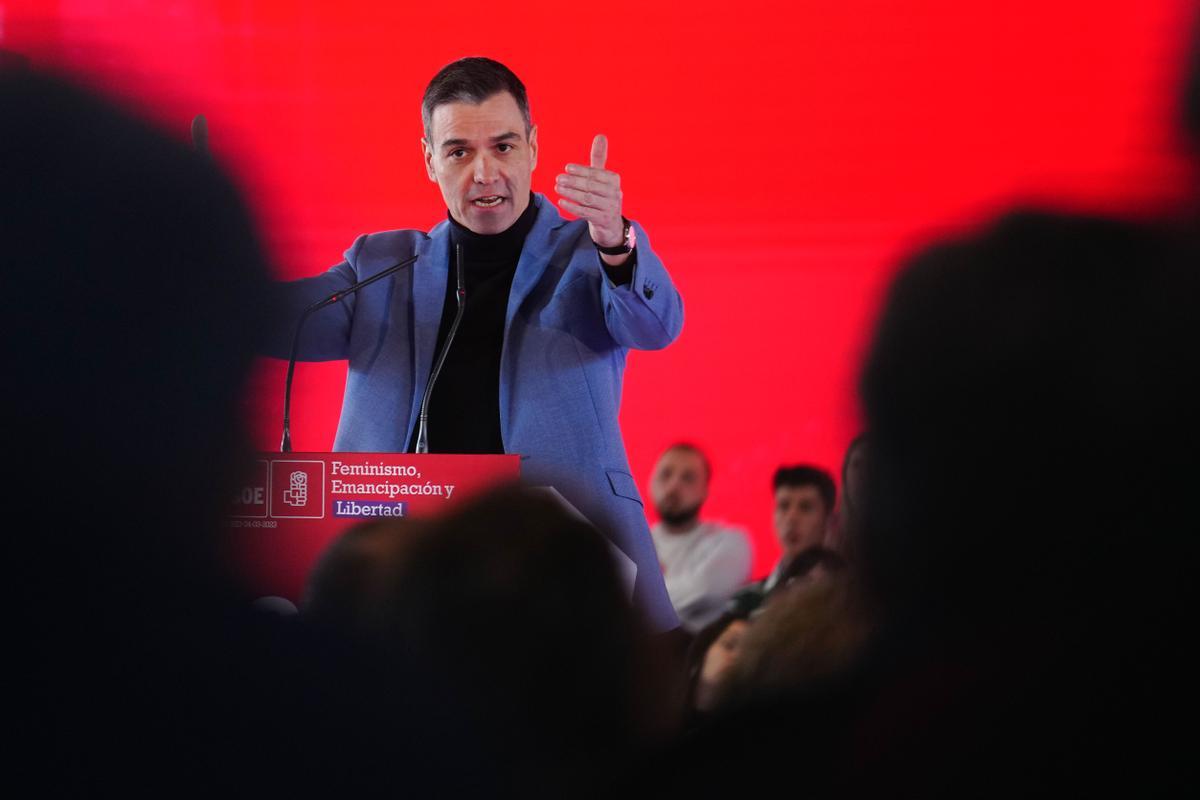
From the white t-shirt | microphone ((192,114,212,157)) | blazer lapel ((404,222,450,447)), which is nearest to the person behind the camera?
the white t-shirt

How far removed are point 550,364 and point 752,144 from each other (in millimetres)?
536

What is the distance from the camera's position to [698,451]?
209 cm

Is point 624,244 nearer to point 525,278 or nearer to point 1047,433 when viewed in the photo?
point 525,278

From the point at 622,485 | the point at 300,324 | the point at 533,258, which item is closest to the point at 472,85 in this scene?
the point at 533,258

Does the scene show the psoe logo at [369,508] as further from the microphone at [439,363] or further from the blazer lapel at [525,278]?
the blazer lapel at [525,278]

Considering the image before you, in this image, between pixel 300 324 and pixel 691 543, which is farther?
pixel 300 324

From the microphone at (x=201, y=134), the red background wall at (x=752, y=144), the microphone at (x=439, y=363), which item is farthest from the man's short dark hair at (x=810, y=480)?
the microphone at (x=201, y=134)

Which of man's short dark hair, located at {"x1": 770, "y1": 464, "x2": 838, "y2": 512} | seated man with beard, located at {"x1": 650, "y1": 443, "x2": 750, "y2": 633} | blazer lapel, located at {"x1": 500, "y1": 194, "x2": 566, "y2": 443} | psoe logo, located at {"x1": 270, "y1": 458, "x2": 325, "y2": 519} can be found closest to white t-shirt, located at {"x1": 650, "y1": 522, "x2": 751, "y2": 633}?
seated man with beard, located at {"x1": 650, "y1": 443, "x2": 750, "y2": 633}

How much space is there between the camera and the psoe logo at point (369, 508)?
2.11m

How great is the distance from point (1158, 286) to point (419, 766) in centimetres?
150

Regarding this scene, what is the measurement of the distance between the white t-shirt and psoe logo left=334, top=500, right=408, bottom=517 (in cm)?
46

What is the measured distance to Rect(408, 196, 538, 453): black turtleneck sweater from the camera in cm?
212

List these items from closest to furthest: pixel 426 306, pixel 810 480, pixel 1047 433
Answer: pixel 1047 433, pixel 810 480, pixel 426 306

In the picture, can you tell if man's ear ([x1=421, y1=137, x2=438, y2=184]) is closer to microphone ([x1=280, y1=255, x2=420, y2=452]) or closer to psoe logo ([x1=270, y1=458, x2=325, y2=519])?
microphone ([x1=280, y1=255, x2=420, y2=452])
